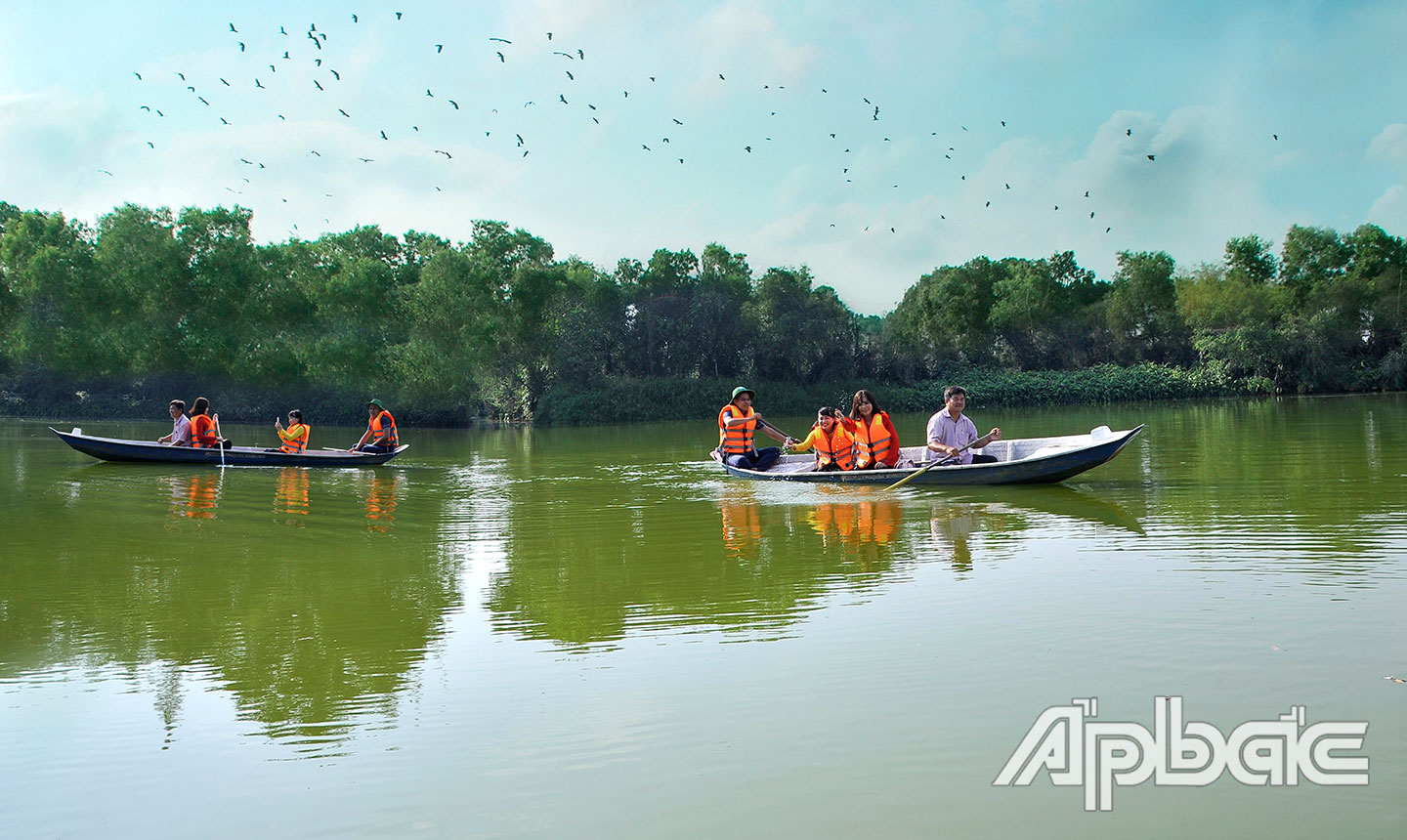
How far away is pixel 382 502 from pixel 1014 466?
27.9 feet

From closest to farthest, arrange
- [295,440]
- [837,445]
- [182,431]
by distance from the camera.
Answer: [837,445] < [295,440] < [182,431]

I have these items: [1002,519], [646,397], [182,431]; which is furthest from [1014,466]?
[646,397]

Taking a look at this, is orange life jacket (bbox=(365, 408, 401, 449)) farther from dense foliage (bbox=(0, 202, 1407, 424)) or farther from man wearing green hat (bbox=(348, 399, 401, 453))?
dense foliage (bbox=(0, 202, 1407, 424))

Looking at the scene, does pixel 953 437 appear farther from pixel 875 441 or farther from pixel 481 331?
pixel 481 331

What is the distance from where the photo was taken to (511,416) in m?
47.8

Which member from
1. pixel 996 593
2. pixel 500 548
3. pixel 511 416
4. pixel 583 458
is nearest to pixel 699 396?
pixel 511 416

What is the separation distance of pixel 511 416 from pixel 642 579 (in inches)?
1570

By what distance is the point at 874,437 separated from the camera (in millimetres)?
14984

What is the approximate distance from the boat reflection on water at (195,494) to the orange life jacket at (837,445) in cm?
817

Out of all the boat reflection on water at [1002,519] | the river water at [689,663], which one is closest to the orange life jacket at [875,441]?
the boat reflection on water at [1002,519]

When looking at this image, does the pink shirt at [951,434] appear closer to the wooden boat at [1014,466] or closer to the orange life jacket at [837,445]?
the wooden boat at [1014,466]

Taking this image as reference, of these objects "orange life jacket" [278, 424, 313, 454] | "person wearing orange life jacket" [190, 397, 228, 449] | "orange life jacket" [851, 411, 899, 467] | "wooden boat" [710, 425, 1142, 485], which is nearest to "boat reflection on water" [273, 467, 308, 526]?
"orange life jacket" [278, 424, 313, 454]

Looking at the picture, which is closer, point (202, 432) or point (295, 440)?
point (295, 440)
